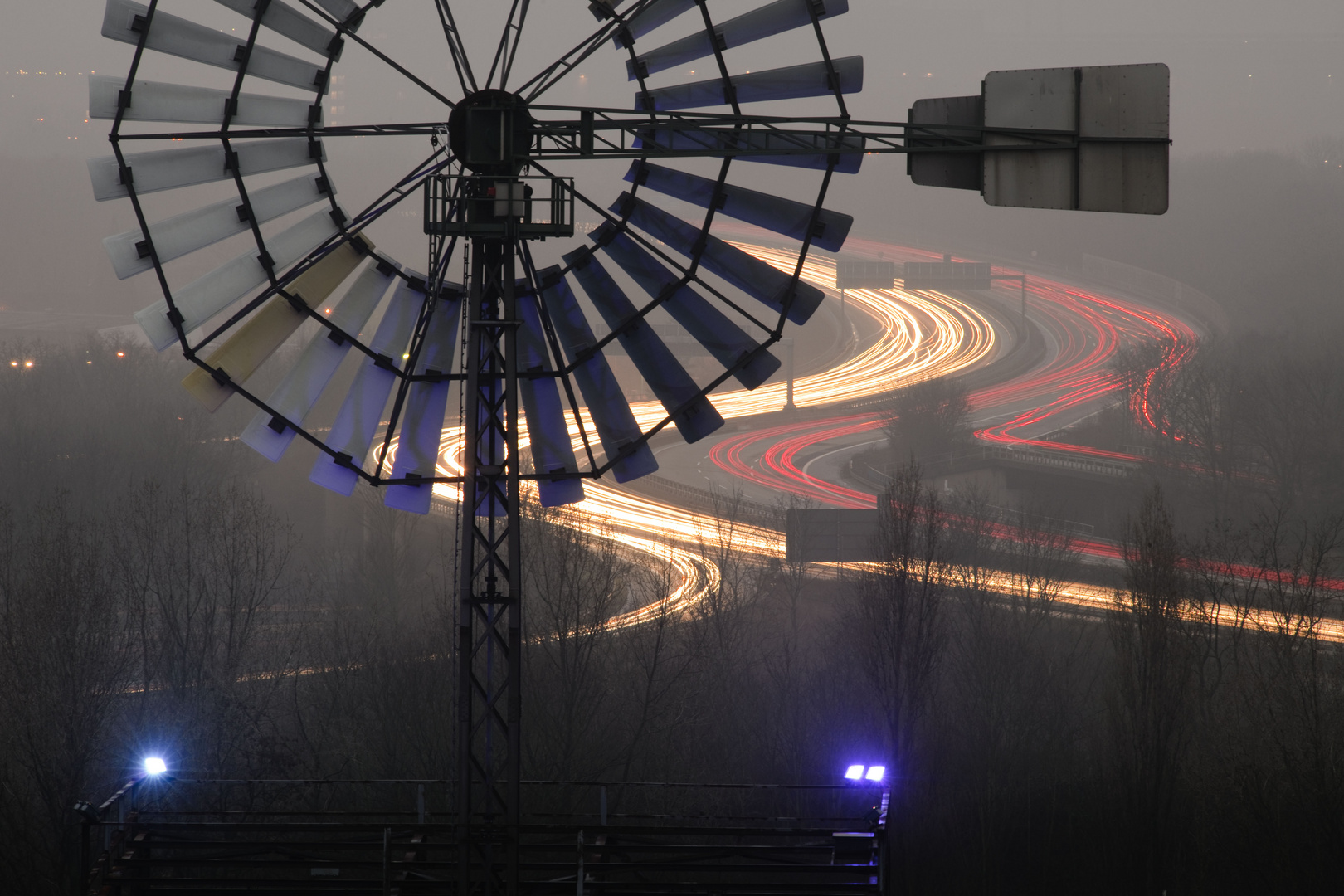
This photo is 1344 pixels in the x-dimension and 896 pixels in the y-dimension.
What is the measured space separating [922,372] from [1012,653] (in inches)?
1661

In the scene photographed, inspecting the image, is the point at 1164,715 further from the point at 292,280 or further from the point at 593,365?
the point at 292,280

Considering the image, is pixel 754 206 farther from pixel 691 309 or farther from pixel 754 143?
pixel 691 309

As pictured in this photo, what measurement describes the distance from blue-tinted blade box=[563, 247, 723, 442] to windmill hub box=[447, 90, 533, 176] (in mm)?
1764

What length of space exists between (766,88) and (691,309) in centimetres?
257

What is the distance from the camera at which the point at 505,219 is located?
1239 centimetres

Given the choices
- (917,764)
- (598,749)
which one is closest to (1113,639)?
(917,764)

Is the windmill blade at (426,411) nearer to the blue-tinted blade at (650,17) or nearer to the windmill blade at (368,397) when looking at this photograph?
the windmill blade at (368,397)

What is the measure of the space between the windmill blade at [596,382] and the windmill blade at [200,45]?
132 inches

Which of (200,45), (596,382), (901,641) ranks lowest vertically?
(901,641)

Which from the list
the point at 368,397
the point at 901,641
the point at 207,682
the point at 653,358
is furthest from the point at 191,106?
the point at 207,682

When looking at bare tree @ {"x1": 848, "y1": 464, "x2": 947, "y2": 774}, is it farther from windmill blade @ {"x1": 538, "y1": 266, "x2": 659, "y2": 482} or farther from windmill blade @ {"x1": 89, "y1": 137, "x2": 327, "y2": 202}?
windmill blade @ {"x1": 89, "y1": 137, "x2": 327, "y2": 202}

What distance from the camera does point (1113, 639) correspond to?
89.0 ft

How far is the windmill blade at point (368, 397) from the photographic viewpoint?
555 inches

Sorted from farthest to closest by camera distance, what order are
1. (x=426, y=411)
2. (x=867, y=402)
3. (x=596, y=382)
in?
(x=867, y=402), (x=426, y=411), (x=596, y=382)
